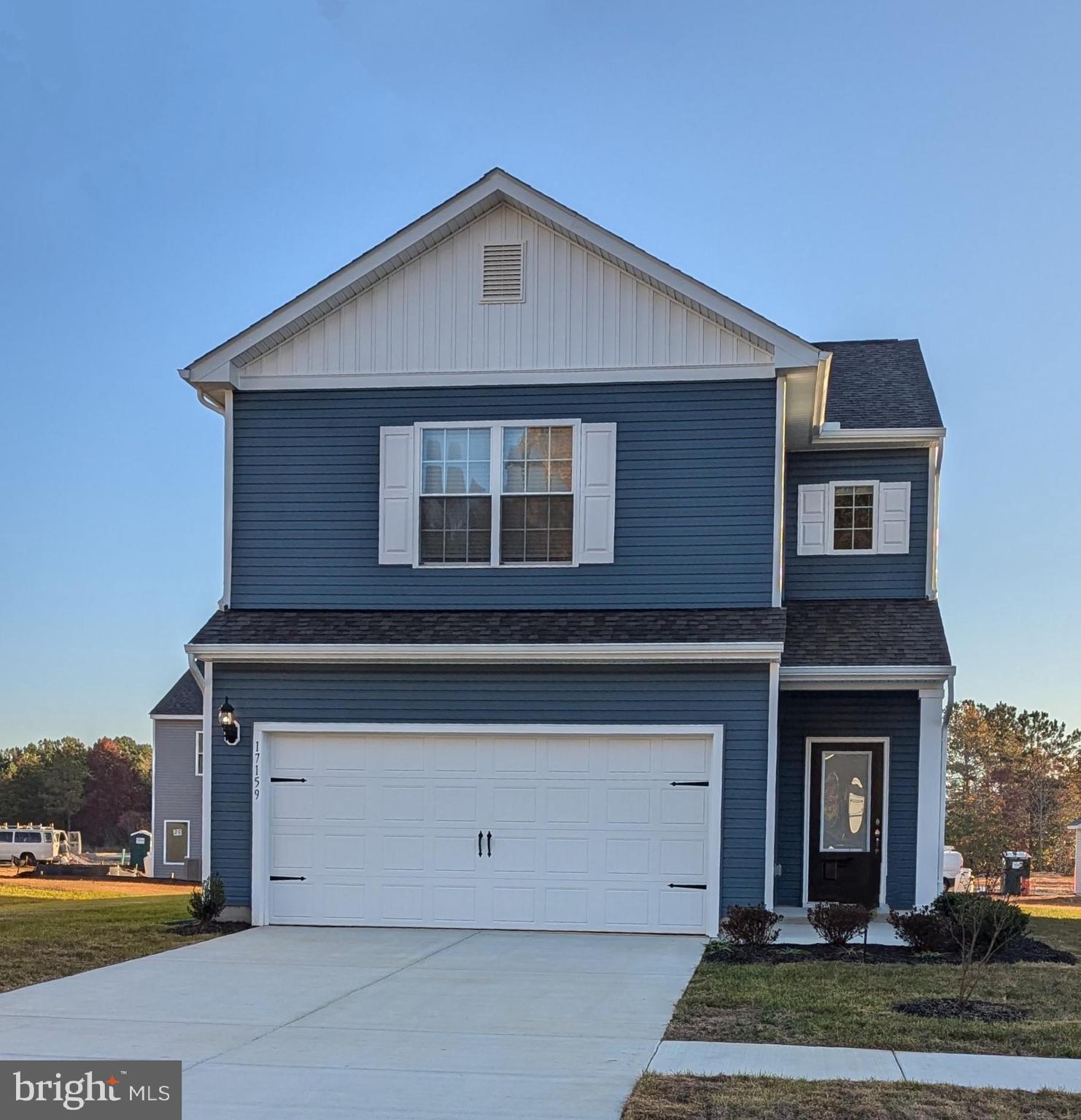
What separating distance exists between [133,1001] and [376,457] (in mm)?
6841

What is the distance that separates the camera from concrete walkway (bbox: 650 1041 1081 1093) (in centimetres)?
733

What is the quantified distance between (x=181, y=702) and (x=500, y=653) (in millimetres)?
26886

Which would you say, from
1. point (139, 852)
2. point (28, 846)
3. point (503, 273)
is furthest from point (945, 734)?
point (28, 846)

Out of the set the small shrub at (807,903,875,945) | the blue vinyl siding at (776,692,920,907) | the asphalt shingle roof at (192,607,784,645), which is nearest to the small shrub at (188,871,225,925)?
the asphalt shingle roof at (192,607,784,645)

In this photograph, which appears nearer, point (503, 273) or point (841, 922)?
point (841, 922)

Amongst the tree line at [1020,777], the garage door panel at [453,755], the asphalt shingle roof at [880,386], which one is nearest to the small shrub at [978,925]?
the garage door panel at [453,755]

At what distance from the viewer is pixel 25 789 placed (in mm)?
77188

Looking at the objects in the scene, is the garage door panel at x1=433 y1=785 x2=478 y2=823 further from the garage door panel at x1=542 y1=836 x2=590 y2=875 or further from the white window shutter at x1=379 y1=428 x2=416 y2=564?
the white window shutter at x1=379 y1=428 x2=416 y2=564

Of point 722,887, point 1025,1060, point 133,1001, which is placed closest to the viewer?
point 1025,1060

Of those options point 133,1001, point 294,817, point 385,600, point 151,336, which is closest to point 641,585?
point 385,600

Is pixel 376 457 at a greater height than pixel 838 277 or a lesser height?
lesser

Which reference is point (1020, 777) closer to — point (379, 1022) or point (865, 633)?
point (865, 633)

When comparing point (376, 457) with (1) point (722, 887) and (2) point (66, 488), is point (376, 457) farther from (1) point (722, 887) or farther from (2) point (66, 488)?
(2) point (66, 488)

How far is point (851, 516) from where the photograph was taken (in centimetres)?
1714
